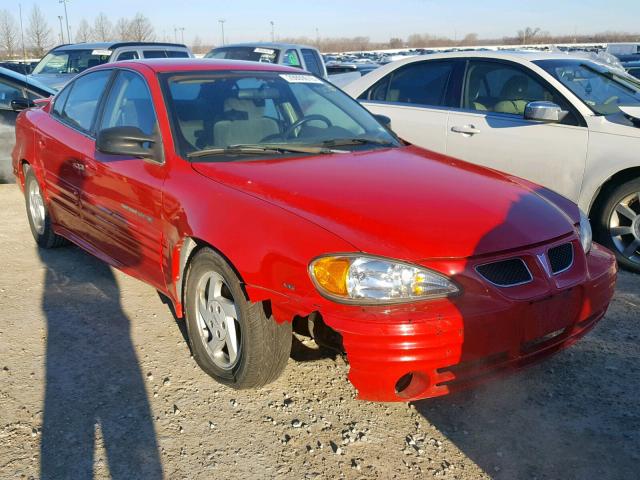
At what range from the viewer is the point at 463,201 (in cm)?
308

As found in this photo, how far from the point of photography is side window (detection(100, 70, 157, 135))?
379cm

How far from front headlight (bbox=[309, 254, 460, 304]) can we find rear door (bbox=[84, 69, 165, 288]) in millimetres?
1239

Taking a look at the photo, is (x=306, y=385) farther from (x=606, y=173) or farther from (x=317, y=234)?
(x=606, y=173)

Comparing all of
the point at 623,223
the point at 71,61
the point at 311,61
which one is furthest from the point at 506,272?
the point at 71,61

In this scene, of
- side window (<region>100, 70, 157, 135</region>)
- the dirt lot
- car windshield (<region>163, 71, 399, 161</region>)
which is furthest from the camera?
side window (<region>100, 70, 157, 135</region>)

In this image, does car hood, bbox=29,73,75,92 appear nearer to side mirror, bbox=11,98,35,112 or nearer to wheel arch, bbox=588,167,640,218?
side mirror, bbox=11,98,35,112

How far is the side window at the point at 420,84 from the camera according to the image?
6.25m

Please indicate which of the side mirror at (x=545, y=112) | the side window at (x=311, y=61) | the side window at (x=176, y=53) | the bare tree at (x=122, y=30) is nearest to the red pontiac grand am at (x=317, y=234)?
the side mirror at (x=545, y=112)

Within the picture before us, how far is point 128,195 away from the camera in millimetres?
3715

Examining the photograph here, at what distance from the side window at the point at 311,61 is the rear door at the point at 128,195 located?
9129mm

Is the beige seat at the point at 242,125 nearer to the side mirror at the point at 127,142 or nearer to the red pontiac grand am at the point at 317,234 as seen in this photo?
the red pontiac grand am at the point at 317,234

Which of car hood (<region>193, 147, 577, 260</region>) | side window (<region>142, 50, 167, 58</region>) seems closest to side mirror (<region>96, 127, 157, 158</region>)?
car hood (<region>193, 147, 577, 260</region>)

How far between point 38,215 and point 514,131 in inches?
157

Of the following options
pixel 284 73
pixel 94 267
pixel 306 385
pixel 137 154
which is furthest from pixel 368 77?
pixel 306 385
